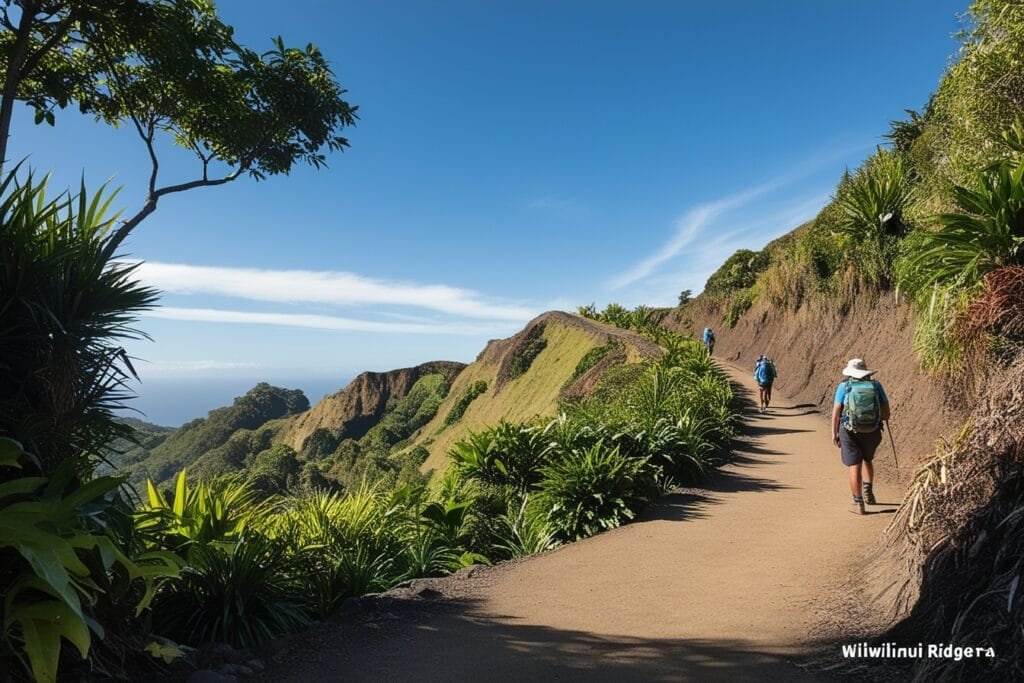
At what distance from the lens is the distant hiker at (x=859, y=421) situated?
6000 mm

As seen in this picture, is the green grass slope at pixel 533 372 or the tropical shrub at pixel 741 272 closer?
the green grass slope at pixel 533 372

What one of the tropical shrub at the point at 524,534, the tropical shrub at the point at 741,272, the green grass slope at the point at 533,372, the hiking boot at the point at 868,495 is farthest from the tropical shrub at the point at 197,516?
the tropical shrub at the point at 741,272

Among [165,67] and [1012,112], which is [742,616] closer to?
[1012,112]

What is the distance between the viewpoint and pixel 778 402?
15.4m

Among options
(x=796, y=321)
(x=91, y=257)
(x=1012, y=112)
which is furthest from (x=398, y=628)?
(x=796, y=321)

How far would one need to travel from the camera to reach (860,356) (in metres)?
11.5

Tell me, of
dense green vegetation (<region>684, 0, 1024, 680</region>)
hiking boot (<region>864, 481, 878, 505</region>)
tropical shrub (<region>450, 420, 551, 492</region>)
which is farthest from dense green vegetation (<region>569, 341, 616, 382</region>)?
hiking boot (<region>864, 481, 878, 505</region>)

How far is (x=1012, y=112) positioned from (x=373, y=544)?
9.08 meters

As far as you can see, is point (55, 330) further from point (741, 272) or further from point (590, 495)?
point (741, 272)

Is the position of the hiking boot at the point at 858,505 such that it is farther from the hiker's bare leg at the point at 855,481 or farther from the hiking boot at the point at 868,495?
the hiking boot at the point at 868,495

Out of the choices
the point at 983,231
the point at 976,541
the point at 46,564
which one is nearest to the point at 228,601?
the point at 46,564

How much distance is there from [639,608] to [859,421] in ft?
11.1

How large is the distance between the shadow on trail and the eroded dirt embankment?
227 cm

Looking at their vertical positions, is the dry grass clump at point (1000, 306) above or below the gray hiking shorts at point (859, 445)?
above
